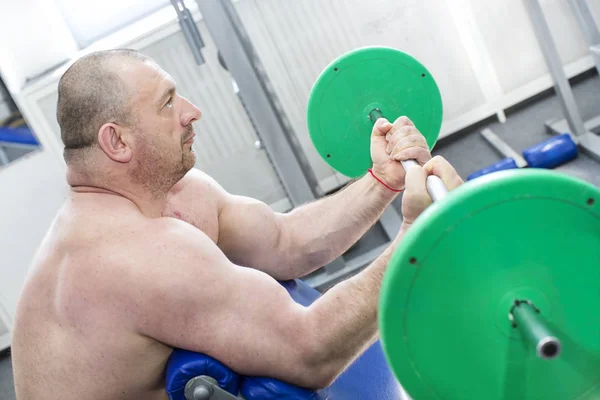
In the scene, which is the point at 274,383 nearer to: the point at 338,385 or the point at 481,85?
the point at 338,385

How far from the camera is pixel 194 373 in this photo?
1.14 metres

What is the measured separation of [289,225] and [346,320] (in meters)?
0.63

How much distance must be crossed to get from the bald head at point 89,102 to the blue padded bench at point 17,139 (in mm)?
2398

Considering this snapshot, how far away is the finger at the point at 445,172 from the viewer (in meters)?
1.06

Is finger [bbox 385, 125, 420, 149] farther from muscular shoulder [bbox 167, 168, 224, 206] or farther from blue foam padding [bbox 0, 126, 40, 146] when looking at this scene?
blue foam padding [bbox 0, 126, 40, 146]

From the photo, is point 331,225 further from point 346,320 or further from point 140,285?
point 140,285

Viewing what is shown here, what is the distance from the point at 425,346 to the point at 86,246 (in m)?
0.70

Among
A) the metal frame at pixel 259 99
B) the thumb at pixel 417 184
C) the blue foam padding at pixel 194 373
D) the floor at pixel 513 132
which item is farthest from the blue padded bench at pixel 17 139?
the thumb at pixel 417 184

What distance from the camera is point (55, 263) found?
1.25 metres

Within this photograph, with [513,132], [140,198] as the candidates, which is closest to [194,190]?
[140,198]

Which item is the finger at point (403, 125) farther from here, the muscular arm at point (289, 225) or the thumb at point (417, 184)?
the thumb at point (417, 184)

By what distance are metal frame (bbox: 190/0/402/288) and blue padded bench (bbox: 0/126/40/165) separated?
57.4 inches

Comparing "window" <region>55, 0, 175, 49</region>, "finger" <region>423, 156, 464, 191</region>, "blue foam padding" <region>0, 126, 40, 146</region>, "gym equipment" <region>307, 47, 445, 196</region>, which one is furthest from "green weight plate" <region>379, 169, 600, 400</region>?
"window" <region>55, 0, 175, 49</region>

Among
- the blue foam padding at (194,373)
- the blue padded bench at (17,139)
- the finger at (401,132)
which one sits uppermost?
the blue padded bench at (17,139)
